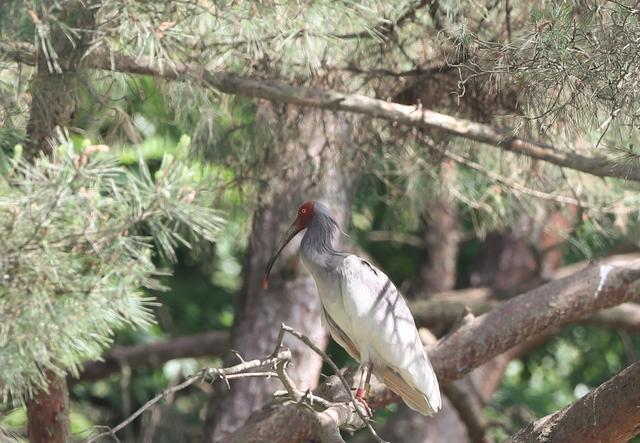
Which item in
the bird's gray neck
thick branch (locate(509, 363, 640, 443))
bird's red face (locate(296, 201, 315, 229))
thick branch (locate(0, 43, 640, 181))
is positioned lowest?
thick branch (locate(509, 363, 640, 443))

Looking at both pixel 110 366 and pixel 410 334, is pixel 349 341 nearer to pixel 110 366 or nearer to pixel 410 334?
pixel 410 334

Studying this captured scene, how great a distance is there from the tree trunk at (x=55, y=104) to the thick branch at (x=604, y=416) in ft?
5.06

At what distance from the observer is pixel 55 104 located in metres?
3.79

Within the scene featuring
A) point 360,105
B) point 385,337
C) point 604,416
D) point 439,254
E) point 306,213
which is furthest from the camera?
point 439,254

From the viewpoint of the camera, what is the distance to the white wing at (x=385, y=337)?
407cm

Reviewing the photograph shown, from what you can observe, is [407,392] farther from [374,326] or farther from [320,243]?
[320,243]

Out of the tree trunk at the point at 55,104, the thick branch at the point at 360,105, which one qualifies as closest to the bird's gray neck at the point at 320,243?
the thick branch at the point at 360,105

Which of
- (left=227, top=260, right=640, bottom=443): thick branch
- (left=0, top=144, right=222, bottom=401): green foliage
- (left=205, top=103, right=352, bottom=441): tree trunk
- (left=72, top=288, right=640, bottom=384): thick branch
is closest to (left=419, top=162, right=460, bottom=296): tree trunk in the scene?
(left=72, top=288, right=640, bottom=384): thick branch

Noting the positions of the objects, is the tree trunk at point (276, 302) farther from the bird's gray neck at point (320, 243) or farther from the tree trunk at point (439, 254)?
the tree trunk at point (439, 254)

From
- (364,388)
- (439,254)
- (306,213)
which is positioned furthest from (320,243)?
(439,254)

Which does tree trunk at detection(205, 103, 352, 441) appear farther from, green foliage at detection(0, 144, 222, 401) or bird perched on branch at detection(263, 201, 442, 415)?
green foliage at detection(0, 144, 222, 401)

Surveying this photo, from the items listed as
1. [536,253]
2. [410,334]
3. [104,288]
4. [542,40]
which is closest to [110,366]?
[536,253]

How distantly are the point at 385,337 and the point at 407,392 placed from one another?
220 millimetres

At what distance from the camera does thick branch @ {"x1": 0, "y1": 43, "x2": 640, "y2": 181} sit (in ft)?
12.3
